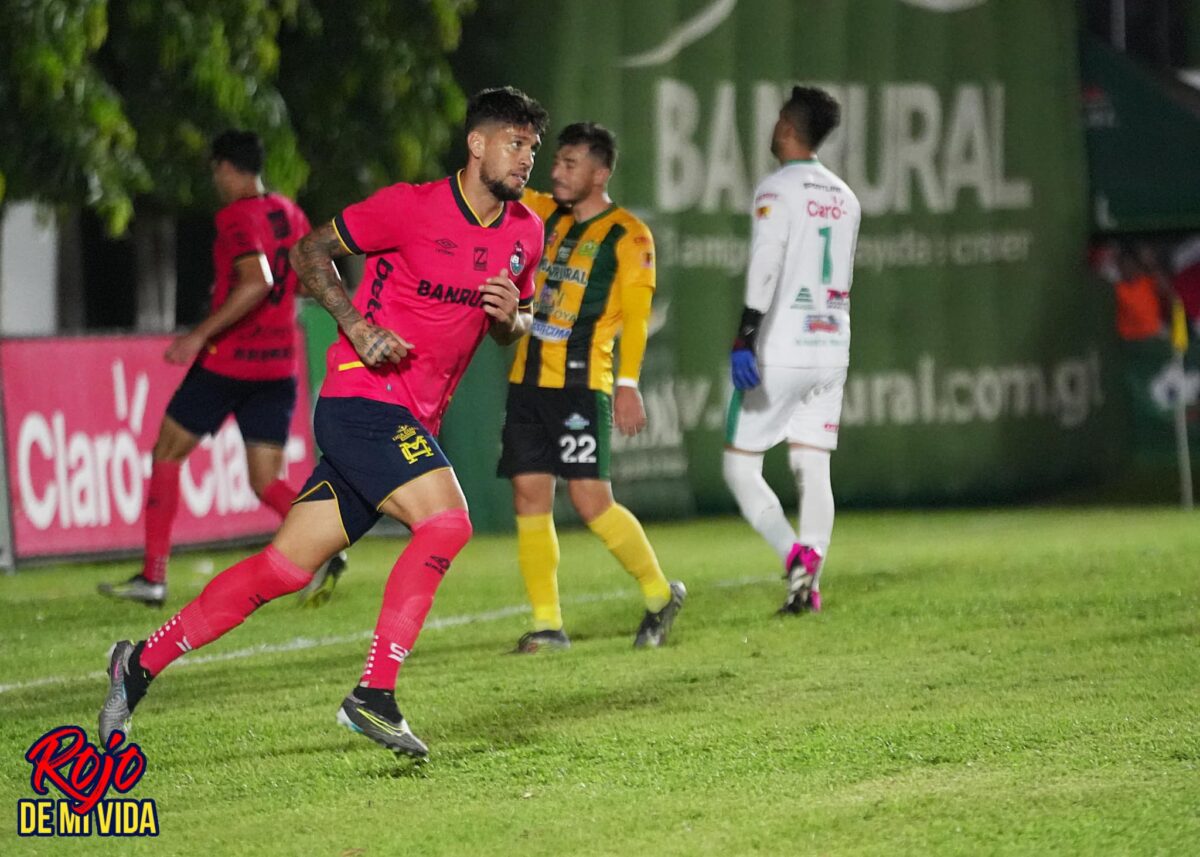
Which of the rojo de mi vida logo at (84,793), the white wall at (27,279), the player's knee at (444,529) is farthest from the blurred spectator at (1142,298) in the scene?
the rojo de mi vida logo at (84,793)

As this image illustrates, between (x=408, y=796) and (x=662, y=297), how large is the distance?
9391 millimetres

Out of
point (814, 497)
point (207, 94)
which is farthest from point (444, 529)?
point (207, 94)

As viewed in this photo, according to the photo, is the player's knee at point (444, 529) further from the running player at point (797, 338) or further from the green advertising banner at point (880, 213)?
the green advertising banner at point (880, 213)

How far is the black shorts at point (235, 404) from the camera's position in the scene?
9.73m

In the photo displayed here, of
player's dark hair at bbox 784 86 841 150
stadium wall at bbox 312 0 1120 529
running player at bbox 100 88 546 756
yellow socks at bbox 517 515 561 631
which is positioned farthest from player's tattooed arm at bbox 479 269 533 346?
stadium wall at bbox 312 0 1120 529

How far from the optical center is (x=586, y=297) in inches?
325

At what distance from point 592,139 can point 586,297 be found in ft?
2.13

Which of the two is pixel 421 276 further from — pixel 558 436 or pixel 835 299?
pixel 835 299

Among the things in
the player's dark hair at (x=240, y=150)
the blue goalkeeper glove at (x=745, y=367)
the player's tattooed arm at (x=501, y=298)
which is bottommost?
the blue goalkeeper glove at (x=745, y=367)

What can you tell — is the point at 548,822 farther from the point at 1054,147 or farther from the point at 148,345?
the point at 1054,147

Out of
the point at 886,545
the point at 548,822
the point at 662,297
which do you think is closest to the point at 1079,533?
the point at 886,545

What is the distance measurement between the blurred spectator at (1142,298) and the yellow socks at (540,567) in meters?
10.5

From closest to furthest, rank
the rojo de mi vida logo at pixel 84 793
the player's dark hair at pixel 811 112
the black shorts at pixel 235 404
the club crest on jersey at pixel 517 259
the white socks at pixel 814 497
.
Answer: the rojo de mi vida logo at pixel 84 793, the club crest on jersey at pixel 517 259, the player's dark hair at pixel 811 112, the white socks at pixel 814 497, the black shorts at pixel 235 404

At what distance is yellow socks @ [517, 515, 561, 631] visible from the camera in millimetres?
8172
